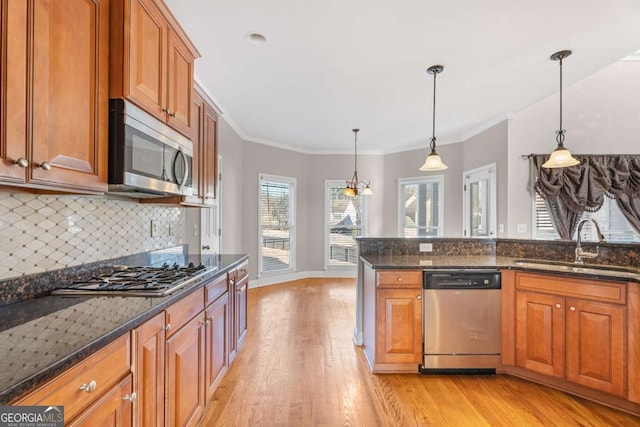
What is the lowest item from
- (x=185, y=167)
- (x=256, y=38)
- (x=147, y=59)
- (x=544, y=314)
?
(x=544, y=314)

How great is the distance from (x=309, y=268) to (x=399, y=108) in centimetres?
368

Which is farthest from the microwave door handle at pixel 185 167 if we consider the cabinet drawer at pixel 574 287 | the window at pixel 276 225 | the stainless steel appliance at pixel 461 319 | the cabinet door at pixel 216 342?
the window at pixel 276 225

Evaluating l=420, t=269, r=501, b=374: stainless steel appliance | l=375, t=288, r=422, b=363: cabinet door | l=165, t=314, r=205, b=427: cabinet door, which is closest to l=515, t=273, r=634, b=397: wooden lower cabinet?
l=420, t=269, r=501, b=374: stainless steel appliance

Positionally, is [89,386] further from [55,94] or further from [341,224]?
[341,224]

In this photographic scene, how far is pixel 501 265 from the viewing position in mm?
2504

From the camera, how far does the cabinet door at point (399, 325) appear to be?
2516 millimetres

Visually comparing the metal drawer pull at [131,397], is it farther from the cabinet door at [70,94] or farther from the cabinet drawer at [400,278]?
the cabinet drawer at [400,278]

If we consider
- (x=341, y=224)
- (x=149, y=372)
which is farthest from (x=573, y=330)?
(x=341, y=224)

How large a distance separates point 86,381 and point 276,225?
197 inches

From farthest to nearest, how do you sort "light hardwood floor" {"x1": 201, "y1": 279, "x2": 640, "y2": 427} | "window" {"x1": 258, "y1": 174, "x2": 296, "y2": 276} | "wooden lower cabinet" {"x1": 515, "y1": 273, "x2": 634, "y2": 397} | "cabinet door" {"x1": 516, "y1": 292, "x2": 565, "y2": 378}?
"window" {"x1": 258, "y1": 174, "x2": 296, "y2": 276} < "cabinet door" {"x1": 516, "y1": 292, "x2": 565, "y2": 378} < "wooden lower cabinet" {"x1": 515, "y1": 273, "x2": 634, "y2": 397} < "light hardwood floor" {"x1": 201, "y1": 279, "x2": 640, "y2": 427}

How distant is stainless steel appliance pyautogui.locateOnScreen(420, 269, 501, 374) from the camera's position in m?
2.50

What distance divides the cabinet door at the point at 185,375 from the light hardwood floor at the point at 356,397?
37 cm

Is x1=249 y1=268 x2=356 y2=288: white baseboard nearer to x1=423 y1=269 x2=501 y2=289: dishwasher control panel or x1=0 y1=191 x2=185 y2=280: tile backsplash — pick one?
x1=0 y1=191 x2=185 y2=280: tile backsplash

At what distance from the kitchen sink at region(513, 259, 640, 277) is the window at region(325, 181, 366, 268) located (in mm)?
3878
